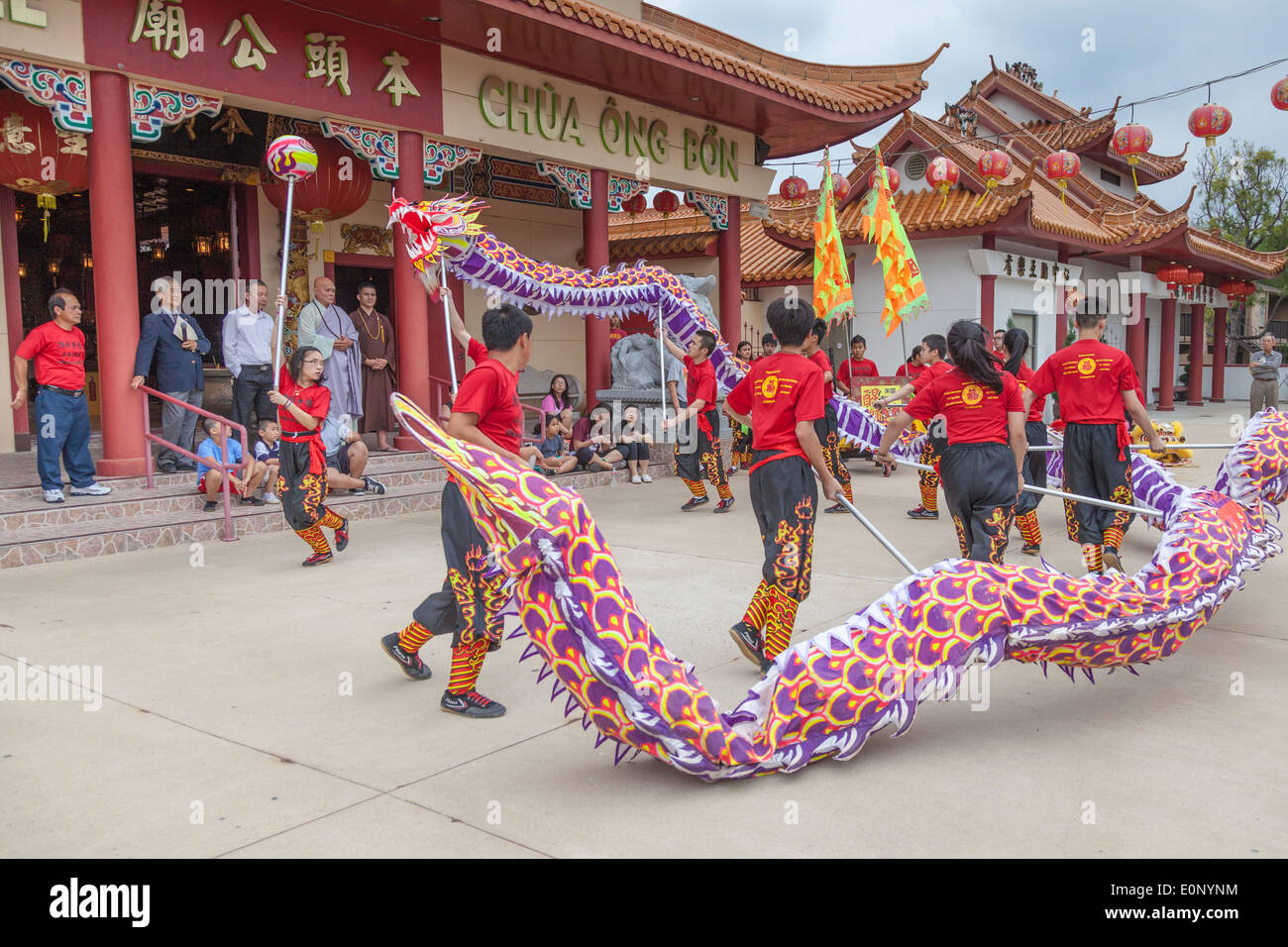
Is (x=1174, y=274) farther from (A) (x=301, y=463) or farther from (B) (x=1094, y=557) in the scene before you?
(A) (x=301, y=463)

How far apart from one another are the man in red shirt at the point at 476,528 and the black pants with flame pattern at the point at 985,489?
2.32 metres

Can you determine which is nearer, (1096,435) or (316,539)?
(1096,435)

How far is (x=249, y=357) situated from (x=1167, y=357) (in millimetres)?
22280

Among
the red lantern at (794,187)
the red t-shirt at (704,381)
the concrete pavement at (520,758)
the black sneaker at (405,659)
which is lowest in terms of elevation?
the concrete pavement at (520,758)

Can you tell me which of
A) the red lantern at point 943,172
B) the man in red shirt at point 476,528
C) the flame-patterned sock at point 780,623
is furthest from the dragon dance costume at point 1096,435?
the red lantern at point 943,172

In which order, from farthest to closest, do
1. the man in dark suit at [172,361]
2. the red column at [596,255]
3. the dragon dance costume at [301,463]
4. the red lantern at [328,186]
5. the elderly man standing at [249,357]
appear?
the red column at [596,255], the red lantern at [328,186], the elderly man standing at [249,357], the man in dark suit at [172,361], the dragon dance costume at [301,463]

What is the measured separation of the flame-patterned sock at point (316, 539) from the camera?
646cm

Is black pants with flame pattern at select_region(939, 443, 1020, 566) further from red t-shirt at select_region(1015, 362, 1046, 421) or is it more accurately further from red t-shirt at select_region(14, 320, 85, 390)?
red t-shirt at select_region(14, 320, 85, 390)

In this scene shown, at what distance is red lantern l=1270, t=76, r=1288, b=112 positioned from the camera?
38.2 ft

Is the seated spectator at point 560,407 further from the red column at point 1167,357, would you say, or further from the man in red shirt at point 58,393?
the red column at point 1167,357

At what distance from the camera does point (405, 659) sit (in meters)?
4.34

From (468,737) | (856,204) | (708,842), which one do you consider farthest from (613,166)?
(708,842)

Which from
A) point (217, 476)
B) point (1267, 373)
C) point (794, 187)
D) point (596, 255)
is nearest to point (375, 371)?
point (596, 255)

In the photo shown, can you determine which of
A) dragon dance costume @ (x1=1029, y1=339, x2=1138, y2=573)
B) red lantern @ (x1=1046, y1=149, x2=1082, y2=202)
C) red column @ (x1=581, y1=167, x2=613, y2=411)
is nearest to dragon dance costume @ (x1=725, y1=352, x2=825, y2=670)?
dragon dance costume @ (x1=1029, y1=339, x2=1138, y2=573)
